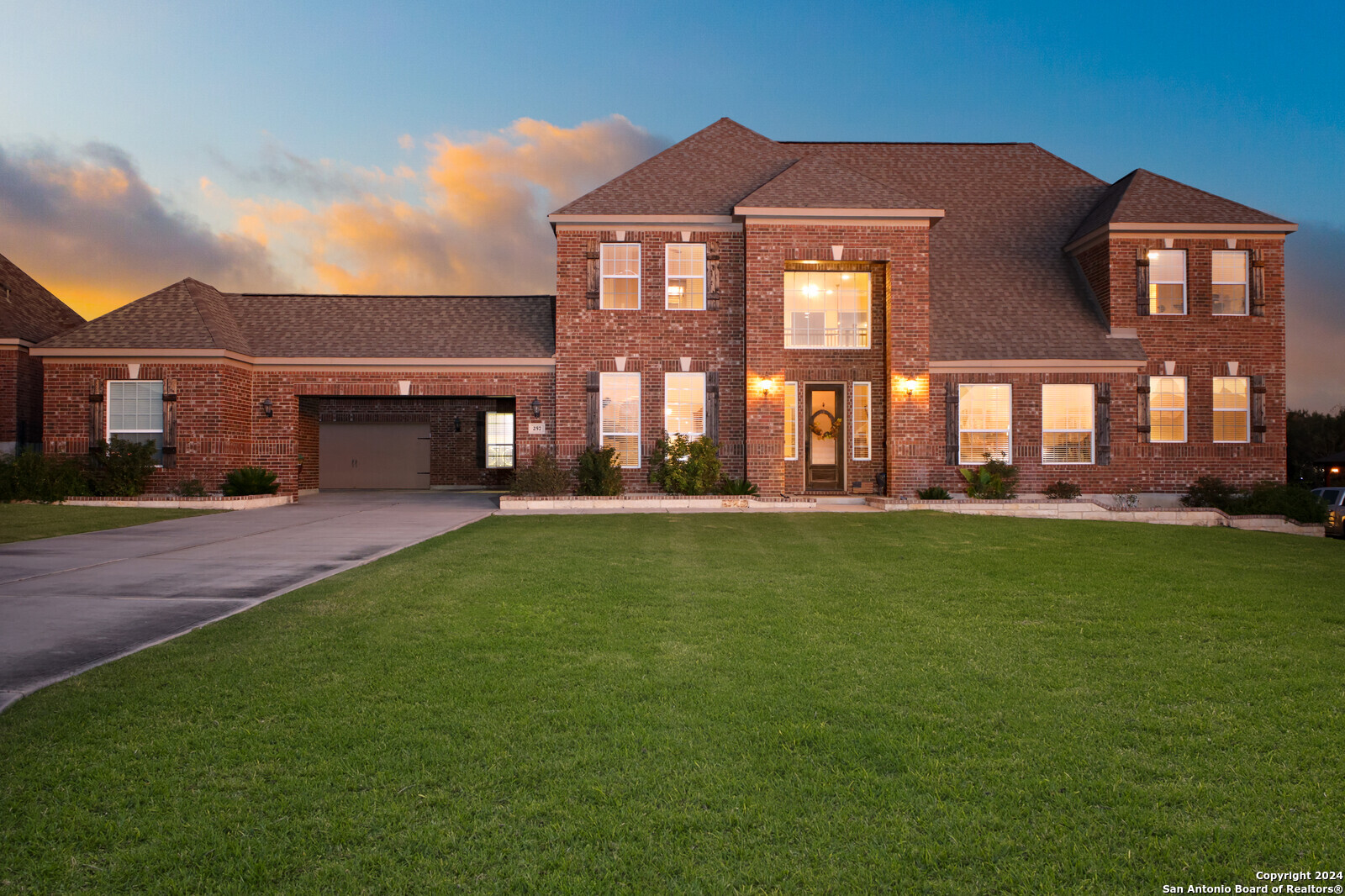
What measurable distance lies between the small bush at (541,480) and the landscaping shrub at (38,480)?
33.1ft

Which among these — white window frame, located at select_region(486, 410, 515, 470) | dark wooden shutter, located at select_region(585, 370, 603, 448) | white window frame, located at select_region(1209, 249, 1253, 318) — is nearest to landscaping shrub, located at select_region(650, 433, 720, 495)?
dark wooden shutter, located at select_region(585, 370, 603, 448)

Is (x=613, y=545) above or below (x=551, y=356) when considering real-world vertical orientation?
below

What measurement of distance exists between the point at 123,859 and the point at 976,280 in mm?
21388

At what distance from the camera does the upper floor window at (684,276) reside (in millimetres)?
18609

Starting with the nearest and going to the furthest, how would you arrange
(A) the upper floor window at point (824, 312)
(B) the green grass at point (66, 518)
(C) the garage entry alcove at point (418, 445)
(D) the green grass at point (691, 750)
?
(D) the green grass at point (691, 750) < (B) the green grass at point (66, 518) < (A) the upper floor window at point (824, 312) < (C) the garage entry alcove at point (418, 445)

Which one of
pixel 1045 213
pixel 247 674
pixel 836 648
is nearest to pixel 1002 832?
pixel 836 648

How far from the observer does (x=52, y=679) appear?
184 inches

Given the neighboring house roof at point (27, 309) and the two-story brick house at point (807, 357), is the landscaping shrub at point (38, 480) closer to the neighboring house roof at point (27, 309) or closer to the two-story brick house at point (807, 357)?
the two-story brick house at point (807, 357)

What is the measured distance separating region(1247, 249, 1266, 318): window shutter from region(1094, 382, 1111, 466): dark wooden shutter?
433 cm

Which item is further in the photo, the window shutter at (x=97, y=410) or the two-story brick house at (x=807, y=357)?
the window shutter at (x=97, y=410)

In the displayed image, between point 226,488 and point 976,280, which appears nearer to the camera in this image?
point 226,488

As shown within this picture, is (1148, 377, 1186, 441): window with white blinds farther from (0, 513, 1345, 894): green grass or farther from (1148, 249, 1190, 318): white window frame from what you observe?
(0, 513, 1345, 894): green grass

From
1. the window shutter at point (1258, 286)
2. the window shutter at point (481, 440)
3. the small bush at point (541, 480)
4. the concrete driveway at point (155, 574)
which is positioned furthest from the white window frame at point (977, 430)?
the window shutter at point (481, 440)

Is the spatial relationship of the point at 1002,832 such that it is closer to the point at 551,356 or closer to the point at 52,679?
the point at 52,679
